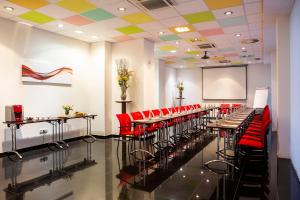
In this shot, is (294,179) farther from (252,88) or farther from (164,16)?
(252,88)

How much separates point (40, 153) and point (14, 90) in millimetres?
1745

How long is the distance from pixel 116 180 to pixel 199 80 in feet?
39.5

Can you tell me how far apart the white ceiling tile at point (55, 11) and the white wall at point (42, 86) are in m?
1.19

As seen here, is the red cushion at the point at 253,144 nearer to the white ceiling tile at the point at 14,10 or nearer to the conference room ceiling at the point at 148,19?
the conference room ceiling at the point at 148,19

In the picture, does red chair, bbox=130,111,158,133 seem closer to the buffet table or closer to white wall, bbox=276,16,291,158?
the buffet table

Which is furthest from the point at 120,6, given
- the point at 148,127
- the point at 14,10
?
the point at 148,127

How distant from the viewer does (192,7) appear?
4.89m

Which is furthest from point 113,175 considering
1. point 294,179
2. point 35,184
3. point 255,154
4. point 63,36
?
point 63,36

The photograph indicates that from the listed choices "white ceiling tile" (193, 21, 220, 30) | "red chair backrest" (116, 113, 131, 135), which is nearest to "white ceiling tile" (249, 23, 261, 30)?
"white ceiling tile" (193, 21, 220, 30)

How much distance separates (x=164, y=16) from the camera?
539 centimetres

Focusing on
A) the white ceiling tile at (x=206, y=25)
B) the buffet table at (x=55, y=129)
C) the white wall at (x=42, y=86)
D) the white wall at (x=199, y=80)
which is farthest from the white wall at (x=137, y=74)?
the white wall at (x=199, y=80)

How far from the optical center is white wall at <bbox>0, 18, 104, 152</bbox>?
5.45m

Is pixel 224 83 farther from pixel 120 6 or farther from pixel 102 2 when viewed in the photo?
pixel 102 2

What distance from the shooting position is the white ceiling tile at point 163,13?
5.02 metres
